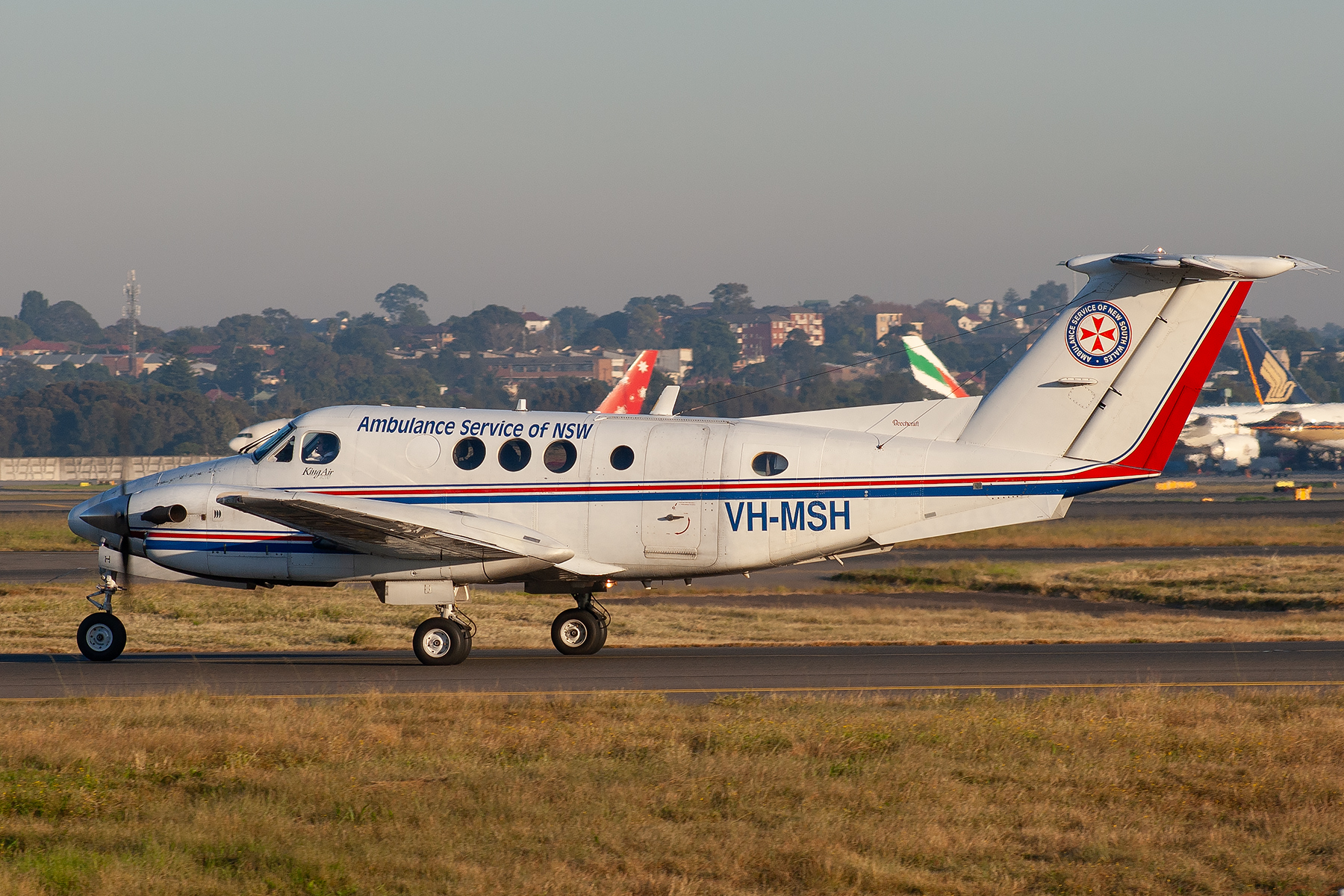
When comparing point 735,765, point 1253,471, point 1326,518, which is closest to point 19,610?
point 735,765

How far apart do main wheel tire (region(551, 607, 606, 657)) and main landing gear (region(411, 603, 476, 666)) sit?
1712mm

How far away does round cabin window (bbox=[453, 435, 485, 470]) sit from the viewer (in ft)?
63.7

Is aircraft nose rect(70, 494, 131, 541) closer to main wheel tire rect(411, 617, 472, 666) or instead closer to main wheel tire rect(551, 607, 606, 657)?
main wheel tire rect(411, 617, 472, 666)

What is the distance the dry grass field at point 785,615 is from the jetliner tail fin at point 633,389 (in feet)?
17.1

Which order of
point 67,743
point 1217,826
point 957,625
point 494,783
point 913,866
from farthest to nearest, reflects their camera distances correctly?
point 957,625 < point 67,743 < point 494,783 < point 1217,826 < point 913,866

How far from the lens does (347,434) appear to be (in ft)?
65.2

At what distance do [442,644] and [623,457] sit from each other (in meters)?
3.80

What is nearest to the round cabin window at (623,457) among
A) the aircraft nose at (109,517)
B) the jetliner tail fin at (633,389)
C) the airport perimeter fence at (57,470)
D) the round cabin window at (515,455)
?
the round cabin window at (515,455)

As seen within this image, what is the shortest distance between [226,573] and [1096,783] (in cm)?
1317

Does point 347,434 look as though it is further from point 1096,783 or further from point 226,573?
point 1096,783

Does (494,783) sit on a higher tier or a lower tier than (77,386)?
lower

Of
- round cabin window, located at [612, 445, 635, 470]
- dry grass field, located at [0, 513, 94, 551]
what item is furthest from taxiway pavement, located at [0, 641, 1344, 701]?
dry grass field, located at [0, 513, 94, 551]

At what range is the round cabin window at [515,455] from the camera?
19266 mm

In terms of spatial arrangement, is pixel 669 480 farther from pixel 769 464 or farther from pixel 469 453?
pixel 469 453
